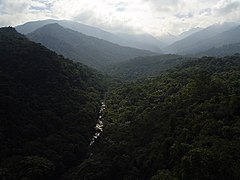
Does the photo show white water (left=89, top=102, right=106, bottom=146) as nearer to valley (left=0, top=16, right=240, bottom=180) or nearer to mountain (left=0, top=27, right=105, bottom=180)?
valley (left=0, top=16, right=240, bottom=180)

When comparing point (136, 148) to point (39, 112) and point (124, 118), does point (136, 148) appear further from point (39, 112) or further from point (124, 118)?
point (39, 112)

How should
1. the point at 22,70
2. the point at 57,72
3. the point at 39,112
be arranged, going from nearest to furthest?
1. the point at 39,112
2. the point at 22,70
3. the point at 57,72

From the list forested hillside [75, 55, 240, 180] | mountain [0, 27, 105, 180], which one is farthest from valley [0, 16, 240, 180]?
→ mountain [0, 27, 105, 180]

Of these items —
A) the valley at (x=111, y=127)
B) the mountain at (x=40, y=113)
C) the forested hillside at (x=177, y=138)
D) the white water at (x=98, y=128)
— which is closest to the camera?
the forested hillside at (x=177, y=138)

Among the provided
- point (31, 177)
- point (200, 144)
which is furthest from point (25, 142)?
point (200, 144)

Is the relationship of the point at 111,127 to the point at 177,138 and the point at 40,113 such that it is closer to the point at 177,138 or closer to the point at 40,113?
the point at 40,113

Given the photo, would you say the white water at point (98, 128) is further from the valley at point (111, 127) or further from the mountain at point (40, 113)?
the mountain at point (40, 113)

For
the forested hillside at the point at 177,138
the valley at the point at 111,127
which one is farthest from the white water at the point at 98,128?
the forested hillside at the point at 177,138
